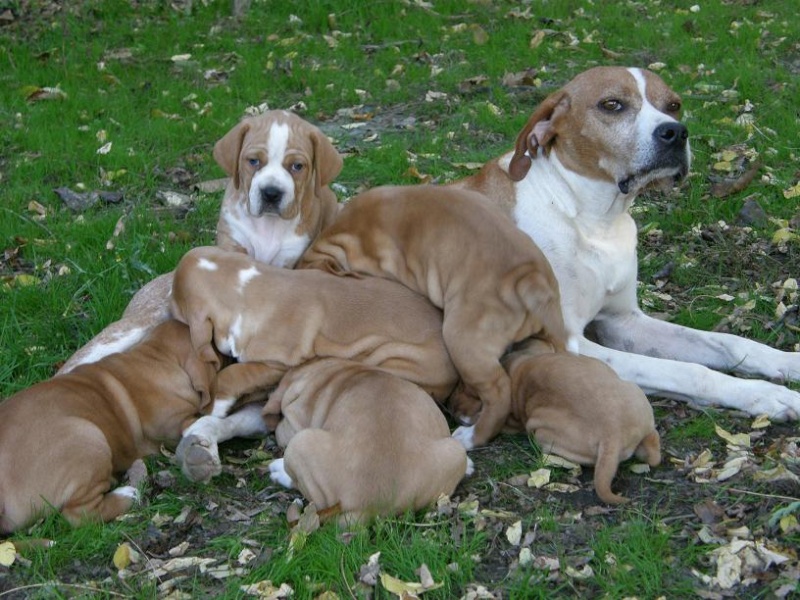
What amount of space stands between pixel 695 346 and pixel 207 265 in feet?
9.12

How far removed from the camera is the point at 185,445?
5.17 metres

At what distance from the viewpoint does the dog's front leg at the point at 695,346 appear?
19.6 ft

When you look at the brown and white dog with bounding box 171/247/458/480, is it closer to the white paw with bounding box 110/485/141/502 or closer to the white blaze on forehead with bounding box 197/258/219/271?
the white blaze on forehead with bounding box 197/258/219/271

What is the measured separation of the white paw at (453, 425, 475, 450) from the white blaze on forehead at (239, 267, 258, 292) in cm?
129

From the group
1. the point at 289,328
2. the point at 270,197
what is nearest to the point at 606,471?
the point at 289,328

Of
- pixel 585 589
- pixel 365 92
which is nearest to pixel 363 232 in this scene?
pixel 585 589

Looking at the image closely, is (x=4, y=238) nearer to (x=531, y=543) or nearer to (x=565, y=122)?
(x=565, y=122)

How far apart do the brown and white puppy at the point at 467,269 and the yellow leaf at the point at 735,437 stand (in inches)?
35.0

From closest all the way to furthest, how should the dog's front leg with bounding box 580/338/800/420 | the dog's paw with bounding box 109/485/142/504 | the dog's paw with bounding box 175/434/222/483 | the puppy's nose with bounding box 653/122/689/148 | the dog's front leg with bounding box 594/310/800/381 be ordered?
the dog's paw with bounding box 109/485/142/504, the dog's paw with bounding box 175/434/222/483, the dog's front leg with bounding box 580/338/800/420, the puppy's nose with bounding box 653/122/689/148, the dog's front leg with bounding box 594/310/800/381

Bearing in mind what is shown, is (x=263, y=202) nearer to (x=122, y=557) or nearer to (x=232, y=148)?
(x=232, y=148)

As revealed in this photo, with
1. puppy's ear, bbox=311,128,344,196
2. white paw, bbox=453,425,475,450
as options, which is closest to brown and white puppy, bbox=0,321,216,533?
white paw, bbox=453,425,475,450

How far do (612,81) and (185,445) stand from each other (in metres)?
3.01

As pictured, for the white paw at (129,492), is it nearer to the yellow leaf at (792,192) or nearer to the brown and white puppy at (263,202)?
the brown and white puppy at (263,202)

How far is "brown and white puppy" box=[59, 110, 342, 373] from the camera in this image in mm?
6316
